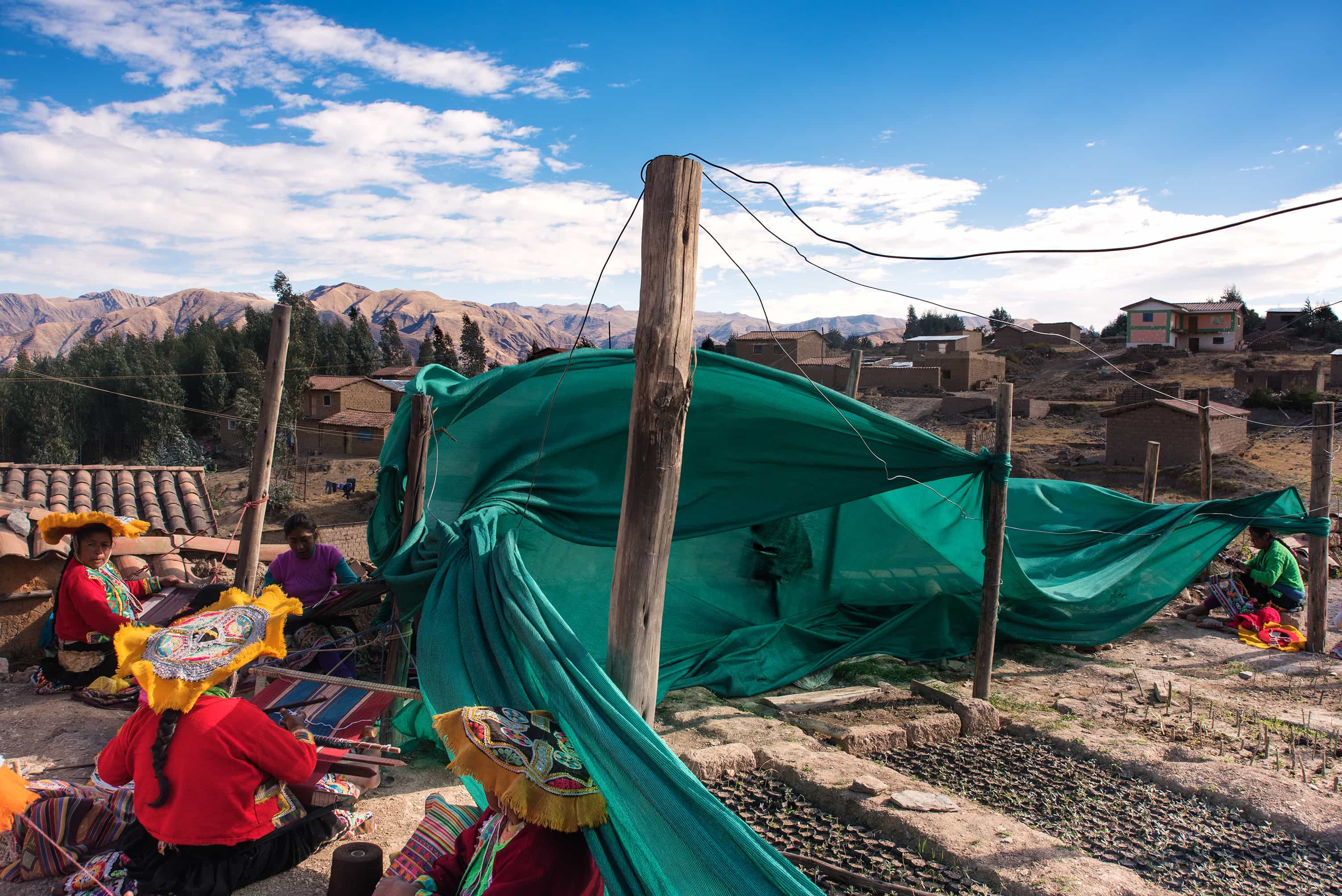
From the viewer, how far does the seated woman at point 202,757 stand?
2.61 metres

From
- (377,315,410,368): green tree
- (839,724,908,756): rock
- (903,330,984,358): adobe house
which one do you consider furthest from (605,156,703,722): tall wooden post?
(377,315,410,368): green tree

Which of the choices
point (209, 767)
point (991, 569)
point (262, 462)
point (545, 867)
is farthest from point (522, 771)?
point (991, 569)

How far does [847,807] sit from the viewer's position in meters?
3.88

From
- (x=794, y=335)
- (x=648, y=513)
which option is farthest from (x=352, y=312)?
(x=648, y=513)

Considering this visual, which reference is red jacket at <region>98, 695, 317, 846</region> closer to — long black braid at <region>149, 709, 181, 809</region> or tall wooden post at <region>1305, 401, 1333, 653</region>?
long black braid at <region>149, 709, 181, 809</region>

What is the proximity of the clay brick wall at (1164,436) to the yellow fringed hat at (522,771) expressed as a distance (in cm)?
1990

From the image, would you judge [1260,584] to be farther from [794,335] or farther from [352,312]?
[352,312]

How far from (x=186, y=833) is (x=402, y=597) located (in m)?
1.56

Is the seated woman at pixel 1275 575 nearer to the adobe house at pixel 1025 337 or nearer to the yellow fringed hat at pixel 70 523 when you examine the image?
the yellow fringed hat at pixel 70 523

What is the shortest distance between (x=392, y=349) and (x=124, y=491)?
49.3 m

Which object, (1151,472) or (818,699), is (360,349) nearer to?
(1151,472)

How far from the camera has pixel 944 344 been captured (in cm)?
4128

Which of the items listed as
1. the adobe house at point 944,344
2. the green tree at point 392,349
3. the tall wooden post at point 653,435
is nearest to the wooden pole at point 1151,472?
the tall wooden post at point 653,435

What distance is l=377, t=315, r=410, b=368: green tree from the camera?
51594 millimetres
